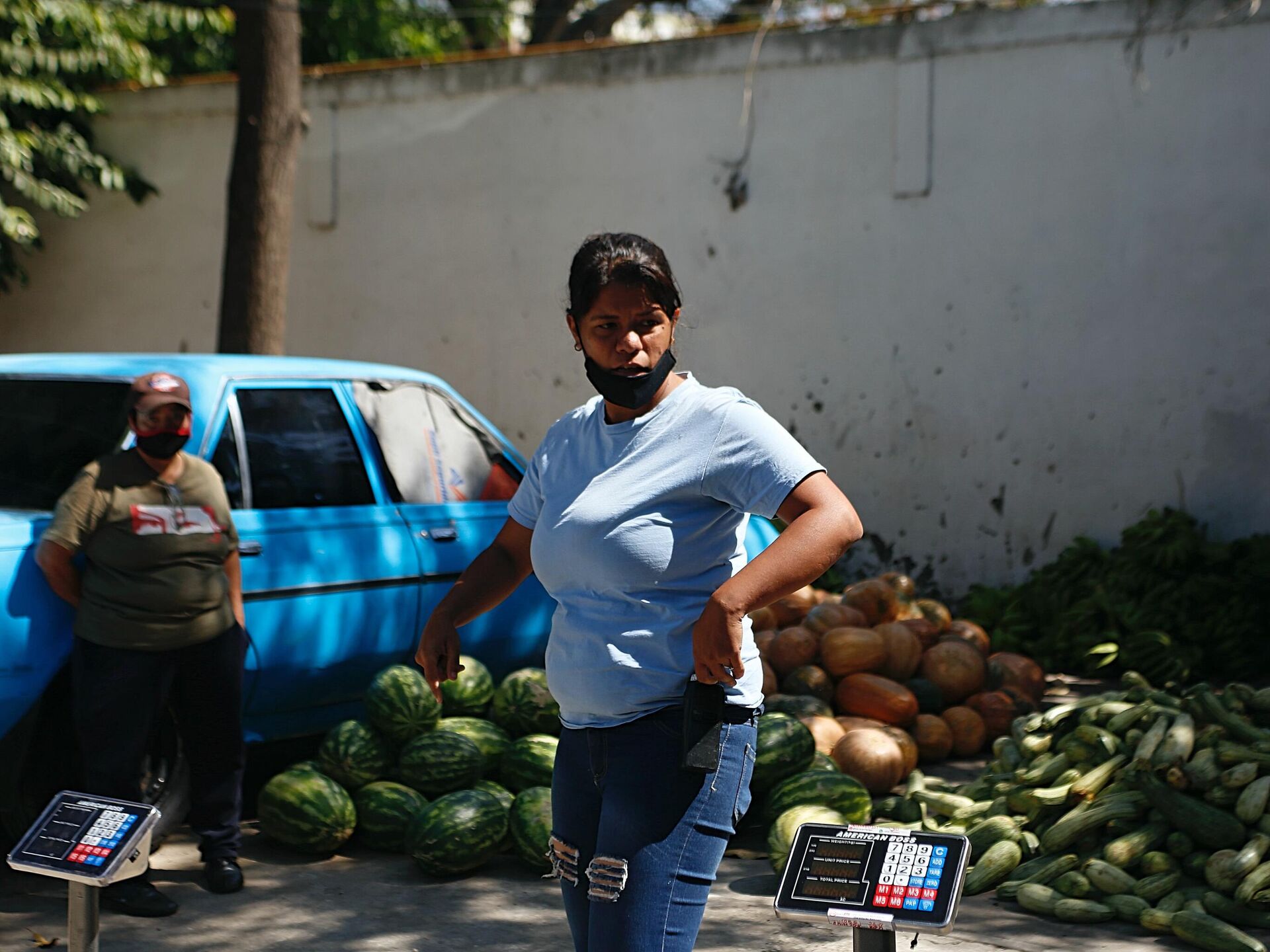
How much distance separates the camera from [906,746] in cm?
673

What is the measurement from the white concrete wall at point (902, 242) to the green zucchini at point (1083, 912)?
219 inches

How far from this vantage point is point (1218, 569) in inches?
366

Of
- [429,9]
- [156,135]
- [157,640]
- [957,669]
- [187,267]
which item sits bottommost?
[957,669]

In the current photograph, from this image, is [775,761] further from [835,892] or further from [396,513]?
[835,892]

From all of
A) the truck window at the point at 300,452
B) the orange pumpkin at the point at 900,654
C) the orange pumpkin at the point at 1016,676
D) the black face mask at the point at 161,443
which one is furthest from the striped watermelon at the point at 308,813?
the orange pumpkin at the point at 1016,676

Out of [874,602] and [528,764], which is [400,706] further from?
[874,602]

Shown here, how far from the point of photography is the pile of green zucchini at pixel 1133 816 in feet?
16.0

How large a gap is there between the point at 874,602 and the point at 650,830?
215 inches

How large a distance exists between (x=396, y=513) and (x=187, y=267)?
8.55m

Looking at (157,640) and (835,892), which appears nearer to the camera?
(835,892)

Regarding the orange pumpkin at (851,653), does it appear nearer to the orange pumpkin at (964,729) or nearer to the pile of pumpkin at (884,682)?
the pile of pumpkin at (884,682)

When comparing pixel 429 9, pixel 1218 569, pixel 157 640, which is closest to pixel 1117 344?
pixel 1218 569

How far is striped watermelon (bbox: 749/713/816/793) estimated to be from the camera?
591cm

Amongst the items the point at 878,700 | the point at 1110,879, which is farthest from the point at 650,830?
the point at 878,700
